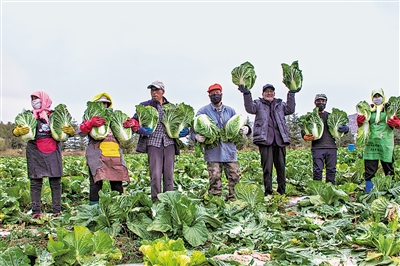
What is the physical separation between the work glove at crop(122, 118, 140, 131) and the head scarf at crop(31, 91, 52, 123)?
115 centimetres

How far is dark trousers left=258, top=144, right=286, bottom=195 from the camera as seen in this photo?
6.48 m

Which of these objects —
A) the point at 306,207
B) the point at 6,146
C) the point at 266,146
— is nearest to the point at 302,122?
the point at 266,146

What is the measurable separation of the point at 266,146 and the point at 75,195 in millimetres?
3932

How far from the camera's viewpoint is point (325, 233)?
4.48m

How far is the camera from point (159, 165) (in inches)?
223

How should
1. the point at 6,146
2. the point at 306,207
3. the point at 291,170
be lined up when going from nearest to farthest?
the point at 306,207
the point at 291,170
the point at 6,146

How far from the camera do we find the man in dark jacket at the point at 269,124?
20.9 ft

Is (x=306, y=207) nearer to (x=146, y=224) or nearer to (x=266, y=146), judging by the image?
(x=266, y=146)

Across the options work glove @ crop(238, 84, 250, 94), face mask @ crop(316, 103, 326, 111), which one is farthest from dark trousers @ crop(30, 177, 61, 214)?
face mask @ crop(316, 103, 326, 111)

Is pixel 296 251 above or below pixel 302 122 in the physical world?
below

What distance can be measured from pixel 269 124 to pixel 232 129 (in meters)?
0.71

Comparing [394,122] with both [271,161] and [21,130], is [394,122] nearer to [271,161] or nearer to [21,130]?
[271,161]

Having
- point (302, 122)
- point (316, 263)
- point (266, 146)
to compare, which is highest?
point (302, 122)

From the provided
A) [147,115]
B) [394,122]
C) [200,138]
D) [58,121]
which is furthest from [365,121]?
[58,121]
